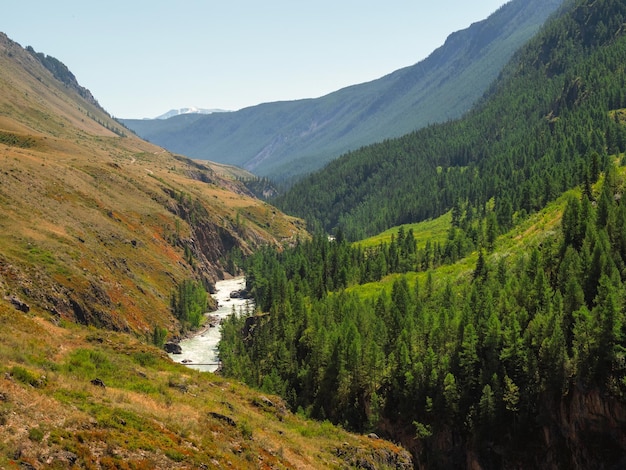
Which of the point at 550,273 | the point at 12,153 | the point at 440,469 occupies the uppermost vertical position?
the point at 12,153

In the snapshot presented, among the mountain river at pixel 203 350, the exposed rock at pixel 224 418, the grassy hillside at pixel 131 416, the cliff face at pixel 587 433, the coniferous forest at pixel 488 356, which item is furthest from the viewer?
the mountain river at pixel 203 350

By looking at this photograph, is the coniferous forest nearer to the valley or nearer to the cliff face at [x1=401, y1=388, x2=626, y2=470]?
the cliff face at [x1=401, y1=388, x2=626, y2=470]

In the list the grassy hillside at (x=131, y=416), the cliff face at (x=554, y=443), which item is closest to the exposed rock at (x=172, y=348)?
the grassy hillside at (x=131, y=416)

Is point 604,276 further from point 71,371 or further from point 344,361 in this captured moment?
point 71,371

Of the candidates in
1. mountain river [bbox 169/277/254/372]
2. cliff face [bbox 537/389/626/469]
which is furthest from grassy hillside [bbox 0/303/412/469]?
mountain river [bbox 169/277/254/372]

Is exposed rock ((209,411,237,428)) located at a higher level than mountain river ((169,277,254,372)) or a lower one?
higher

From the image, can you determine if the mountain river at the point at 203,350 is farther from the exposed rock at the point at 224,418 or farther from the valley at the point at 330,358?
the exposed rock at the point at 224,418

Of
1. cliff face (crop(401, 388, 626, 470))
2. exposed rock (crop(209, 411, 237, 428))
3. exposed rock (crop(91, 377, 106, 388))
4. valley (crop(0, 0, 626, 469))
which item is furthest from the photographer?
cliff face (crop(401, 388, 626, 470))

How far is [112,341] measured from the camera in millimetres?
70125

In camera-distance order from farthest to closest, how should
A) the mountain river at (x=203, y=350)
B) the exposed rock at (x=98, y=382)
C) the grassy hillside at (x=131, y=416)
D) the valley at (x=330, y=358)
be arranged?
the mountain river at (x=203, y=350), the exposed rock at (x=98, y=382), the valley at (x=330, y=358), the grassy hillside at (x=131, y=416)

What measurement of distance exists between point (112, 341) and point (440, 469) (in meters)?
52.2

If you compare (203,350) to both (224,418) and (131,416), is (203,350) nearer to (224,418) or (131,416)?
(224,418)

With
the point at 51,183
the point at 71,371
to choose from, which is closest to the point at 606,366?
the point at 71,371

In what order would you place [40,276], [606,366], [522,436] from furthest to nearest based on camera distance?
[40,276], [522,436], [606,366]
